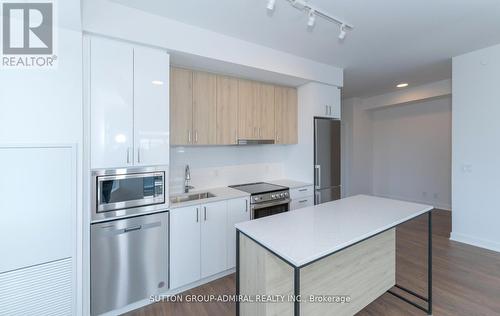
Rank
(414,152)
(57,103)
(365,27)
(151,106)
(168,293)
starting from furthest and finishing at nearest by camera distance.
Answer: (414,152)
(365,27)
(168,293)
(151,106)
(57,103)

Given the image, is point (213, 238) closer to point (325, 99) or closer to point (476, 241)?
point (325, 99)

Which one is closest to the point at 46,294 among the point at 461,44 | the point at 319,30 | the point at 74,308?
the point at 74,308

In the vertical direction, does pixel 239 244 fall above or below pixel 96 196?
below

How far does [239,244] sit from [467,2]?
2.96 meters

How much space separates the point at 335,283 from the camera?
69.3 inches

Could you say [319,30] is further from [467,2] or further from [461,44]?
[461,44]

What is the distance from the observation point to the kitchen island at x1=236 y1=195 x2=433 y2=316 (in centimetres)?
133

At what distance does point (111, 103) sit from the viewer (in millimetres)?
1990

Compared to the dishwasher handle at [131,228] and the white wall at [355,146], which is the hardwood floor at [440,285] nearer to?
the dishwasher handle at [131,228]

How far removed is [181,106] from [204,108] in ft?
0.95

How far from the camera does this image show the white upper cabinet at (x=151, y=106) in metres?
2.11

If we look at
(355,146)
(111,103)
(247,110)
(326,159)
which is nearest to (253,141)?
(247,110)

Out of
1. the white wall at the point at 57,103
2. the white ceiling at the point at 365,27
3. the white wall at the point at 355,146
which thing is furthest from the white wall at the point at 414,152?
the white wall at the point at 57,103

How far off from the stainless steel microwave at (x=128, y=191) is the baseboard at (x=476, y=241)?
4.25 meters
